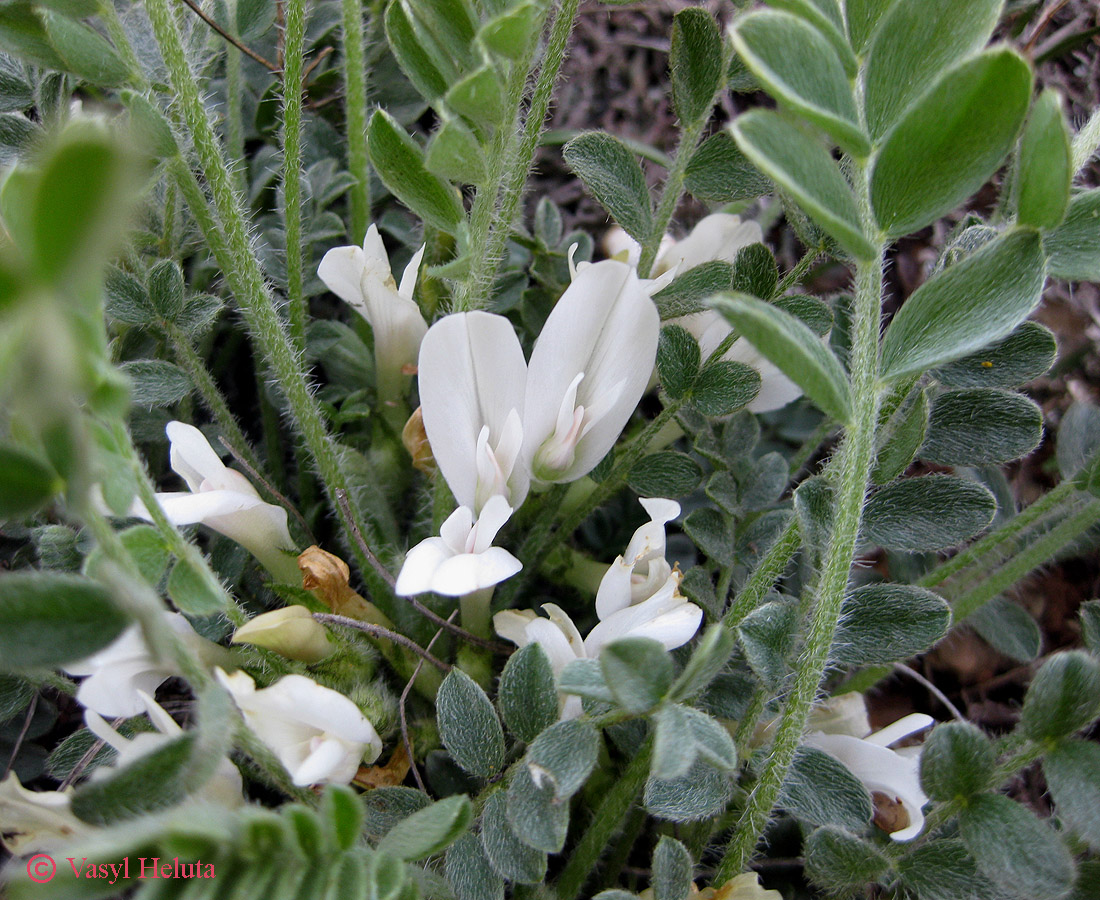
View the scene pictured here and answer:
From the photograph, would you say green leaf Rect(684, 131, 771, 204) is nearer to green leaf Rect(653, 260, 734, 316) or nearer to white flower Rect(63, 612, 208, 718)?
green leaf Rect(653, 260, 734, 316)

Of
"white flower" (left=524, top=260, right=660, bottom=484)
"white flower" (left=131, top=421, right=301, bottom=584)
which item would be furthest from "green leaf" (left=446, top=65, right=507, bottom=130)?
"white flower" (left=131, top=421, right=301, bottom=584)

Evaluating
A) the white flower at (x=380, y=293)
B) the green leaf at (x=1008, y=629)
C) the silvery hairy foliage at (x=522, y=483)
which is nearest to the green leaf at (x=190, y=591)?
the silvery hairy foliage at (x=522, y=483)

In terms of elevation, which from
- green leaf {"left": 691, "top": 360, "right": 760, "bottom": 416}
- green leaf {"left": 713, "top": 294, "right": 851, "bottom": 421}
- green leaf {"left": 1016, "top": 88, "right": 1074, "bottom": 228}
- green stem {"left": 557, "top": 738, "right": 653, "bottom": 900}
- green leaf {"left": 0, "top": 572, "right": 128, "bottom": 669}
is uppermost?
green leaf {"left": 1016, "top": 88, "right": 1074, "bottom": 228}

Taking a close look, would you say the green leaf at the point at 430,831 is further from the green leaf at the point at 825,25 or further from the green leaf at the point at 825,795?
the green leaf at the point at 825,25

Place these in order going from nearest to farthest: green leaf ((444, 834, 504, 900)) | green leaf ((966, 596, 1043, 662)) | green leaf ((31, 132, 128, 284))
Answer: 1. green leaf ((31, 132, 128, 284))
2. green leaf ((444, 834, 504, 900))
3. green leaf ((966, 596, 1043, 662))

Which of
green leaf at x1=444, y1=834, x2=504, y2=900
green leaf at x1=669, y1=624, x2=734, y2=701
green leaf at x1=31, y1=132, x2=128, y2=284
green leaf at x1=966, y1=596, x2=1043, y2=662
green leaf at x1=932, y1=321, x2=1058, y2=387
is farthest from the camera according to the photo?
green leaf at x1=966, y1=596, x2=1043, y2=662

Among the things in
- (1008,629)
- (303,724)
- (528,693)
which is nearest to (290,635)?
(303,724)
